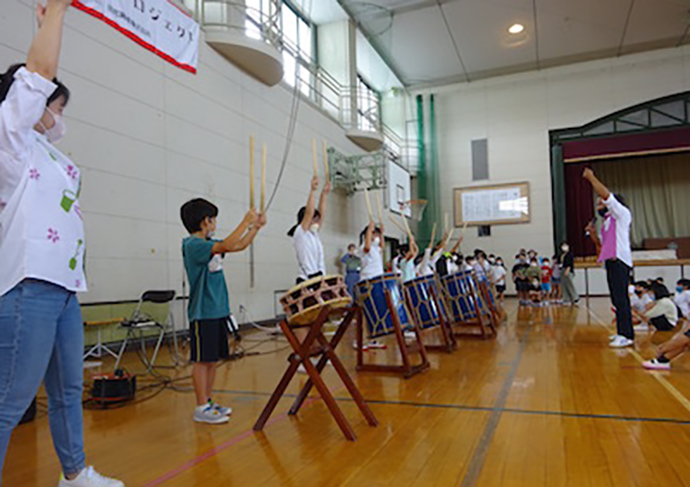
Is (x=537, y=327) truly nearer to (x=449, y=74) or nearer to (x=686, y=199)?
(x=449, y=74)

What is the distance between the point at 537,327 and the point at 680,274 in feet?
24.9

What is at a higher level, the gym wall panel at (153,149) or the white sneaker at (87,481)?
the gym wall panel at (153,149)

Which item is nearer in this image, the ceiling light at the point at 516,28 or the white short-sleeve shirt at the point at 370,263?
the white short-sleeve shirt at the point at 370,263

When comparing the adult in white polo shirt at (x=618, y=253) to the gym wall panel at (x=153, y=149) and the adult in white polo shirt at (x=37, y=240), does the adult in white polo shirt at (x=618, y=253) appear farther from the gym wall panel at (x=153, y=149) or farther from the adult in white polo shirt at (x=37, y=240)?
the gym wall panel at (x=153, y=149)

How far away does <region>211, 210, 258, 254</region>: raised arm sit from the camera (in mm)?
2287

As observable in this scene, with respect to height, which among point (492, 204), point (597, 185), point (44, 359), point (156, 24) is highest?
point (156, 24)

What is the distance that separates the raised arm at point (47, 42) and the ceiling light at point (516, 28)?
12344 mm

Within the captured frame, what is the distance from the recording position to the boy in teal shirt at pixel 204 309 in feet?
8.79

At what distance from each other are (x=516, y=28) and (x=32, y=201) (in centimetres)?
1269

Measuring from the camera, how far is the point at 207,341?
105 inches

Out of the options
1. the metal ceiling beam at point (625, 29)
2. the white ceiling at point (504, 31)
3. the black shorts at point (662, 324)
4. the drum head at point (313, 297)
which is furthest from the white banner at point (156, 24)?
the metal ceiling beam at point (625, 29)

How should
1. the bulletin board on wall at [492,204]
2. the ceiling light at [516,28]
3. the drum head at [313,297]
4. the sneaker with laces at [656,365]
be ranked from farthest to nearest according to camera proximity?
the bulletin board on wall at [492,204] → the ceiling light at [516,28] → the sneaker with laces at [656,365] → the drum head at [313,297]

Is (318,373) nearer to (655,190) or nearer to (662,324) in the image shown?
(662,324)

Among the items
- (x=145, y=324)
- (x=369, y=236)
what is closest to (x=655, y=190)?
(x=369, y=236)
